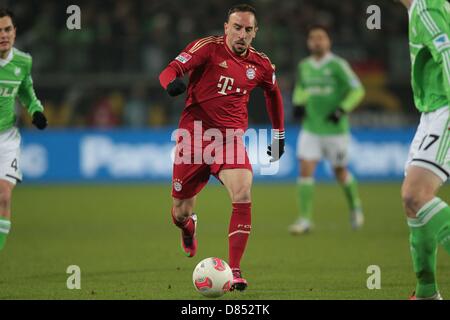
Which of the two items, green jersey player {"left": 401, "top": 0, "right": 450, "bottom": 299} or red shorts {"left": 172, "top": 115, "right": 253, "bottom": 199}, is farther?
red shorts {"left": 172, "top": 115, "right": 253, "bottom": 199}

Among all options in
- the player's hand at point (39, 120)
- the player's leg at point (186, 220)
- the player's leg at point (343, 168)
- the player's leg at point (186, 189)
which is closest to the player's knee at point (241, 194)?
the player's leg at point (186, 189)

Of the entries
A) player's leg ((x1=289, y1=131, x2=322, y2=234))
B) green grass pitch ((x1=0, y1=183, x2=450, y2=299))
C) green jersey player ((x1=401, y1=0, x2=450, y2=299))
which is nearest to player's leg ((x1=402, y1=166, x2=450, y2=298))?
green jersey player ((x1=401, y1=0, x2=450, y2=299))

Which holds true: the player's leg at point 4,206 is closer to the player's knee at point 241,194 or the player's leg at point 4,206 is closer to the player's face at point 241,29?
the player's knee at point 241,194

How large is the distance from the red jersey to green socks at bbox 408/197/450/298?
220 cm

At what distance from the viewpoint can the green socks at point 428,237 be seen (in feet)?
18.6

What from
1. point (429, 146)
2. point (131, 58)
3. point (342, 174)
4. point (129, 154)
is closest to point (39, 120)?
point (429, 146)

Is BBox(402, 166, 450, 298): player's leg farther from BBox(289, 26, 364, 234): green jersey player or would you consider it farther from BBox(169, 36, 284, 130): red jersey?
BBox(289, 26, 364, 234): green jersey player

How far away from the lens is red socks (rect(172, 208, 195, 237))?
8.39 m

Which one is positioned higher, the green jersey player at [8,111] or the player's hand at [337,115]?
the player's hand at [337,115]

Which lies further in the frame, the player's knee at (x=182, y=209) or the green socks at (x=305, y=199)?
the green socks at (x=305, y=199)

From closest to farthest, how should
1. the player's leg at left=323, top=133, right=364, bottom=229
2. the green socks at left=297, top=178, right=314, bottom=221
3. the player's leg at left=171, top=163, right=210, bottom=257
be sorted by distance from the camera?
the player's leg at left=171, top=163, right=210, bottom=257
the green socks at left=297, top=178, right=314, bottom=221
the player's leg at left=323, top=133, right=364, bottom=229

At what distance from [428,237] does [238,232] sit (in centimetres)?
174

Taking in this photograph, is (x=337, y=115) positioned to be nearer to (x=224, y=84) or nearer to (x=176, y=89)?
(x=224, y=84)

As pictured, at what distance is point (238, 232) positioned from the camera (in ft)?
23.0
